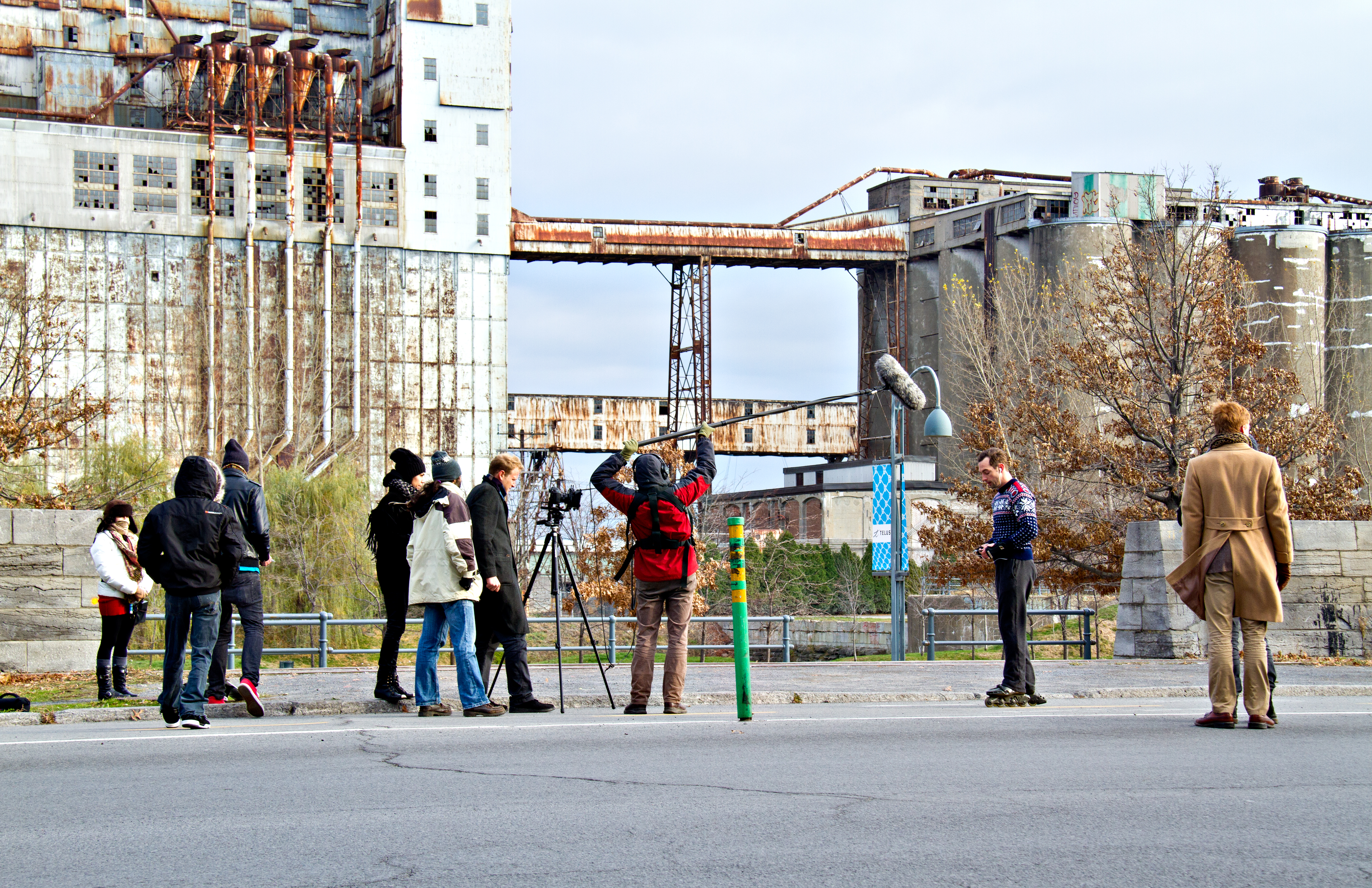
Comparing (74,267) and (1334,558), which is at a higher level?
(74,267)

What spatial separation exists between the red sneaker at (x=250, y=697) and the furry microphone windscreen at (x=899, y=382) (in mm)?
9168

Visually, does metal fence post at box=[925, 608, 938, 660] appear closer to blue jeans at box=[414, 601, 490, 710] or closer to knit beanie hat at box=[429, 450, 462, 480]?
blue jeans at box=[414, 601, 490, 710]

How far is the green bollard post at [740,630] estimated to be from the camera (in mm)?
9711

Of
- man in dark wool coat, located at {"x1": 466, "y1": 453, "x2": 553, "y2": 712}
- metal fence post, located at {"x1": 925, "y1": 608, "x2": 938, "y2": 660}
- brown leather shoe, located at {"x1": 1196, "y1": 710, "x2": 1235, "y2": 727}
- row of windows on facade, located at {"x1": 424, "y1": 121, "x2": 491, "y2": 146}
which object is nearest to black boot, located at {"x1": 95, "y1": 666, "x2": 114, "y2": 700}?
man in dark wool coat, located at {"x1": 466, "y1": 453, "x2": 553, "y2": 712}

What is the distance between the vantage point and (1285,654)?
15.9 m

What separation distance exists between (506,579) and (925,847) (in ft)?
19.4

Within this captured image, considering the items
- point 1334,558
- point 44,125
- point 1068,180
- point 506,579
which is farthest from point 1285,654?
point 1068,180

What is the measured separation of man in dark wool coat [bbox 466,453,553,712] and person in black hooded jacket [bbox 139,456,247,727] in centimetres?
176

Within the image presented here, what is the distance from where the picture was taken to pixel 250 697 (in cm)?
1020

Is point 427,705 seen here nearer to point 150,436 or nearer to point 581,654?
point 581,654

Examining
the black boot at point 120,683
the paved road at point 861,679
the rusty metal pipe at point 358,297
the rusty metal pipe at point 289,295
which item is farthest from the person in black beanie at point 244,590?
the rusty metal pipe at point 358,297

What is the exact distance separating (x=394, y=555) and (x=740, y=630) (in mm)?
3093

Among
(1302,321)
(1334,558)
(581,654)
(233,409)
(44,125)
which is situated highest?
(44,125)

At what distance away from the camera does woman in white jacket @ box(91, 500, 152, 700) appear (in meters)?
12.1
